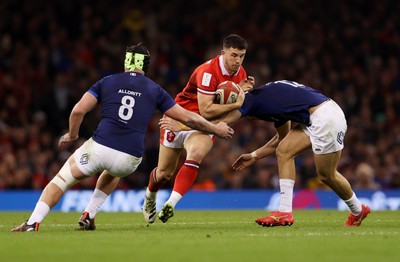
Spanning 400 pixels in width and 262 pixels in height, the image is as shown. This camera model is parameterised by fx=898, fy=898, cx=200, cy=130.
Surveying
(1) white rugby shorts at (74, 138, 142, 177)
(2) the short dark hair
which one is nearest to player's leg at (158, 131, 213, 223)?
(1) white rugby shorts at (74, 138, 142, 177)

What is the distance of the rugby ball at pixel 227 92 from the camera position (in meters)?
11.3

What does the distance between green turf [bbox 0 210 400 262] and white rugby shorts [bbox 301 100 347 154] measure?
1009 millimetres

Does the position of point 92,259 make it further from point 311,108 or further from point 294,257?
point 311,108

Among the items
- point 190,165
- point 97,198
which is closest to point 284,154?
point 190,165

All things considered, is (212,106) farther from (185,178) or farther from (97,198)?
(97,198)

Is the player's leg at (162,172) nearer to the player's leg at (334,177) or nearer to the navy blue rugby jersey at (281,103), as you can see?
the navy blue rugby jersey at (281,103)

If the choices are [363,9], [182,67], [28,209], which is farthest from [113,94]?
[363,9]

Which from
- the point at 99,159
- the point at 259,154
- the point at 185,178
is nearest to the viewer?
the point at 99,159

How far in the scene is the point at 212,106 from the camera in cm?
1148

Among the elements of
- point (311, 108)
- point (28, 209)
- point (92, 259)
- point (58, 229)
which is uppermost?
point (311, 108)

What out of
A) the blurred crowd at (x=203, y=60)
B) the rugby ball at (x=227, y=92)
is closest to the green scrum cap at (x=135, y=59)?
the rugby ball at (x=227, y=92)

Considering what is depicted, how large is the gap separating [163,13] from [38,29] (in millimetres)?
3620

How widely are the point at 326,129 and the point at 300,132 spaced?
0.47m

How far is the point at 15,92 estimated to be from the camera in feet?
71.1
